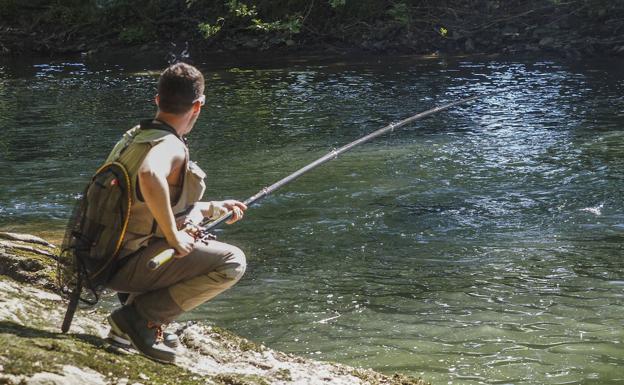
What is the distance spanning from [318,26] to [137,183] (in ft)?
72.7

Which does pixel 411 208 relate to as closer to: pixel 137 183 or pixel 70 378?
pixel 137 183

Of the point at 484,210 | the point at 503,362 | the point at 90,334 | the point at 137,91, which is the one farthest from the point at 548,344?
the point at 137,91

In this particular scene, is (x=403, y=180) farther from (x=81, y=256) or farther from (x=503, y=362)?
(x=81, y=256)

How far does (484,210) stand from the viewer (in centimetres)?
867

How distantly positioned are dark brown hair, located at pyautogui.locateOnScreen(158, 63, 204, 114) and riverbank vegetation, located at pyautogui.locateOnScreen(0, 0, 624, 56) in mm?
18573

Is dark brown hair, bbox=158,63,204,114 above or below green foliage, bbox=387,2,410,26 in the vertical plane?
above

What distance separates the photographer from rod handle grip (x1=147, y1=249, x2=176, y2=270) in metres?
3.10

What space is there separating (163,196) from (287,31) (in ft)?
70.4

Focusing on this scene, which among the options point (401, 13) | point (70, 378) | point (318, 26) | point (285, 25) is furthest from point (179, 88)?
point (318, 26)

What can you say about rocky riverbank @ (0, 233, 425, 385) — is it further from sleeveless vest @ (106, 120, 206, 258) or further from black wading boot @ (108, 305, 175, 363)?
sleeveless vest @ (106, 120, 206, 258)

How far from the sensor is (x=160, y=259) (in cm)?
314

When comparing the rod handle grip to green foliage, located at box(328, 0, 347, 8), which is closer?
the rod handle grip

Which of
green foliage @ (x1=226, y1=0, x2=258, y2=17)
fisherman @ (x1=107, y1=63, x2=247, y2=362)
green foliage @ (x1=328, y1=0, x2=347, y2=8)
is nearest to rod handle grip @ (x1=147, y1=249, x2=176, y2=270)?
fisherman @ (x1=107, y1=63, x2=247, y2=362)

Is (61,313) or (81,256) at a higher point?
(81,256)
